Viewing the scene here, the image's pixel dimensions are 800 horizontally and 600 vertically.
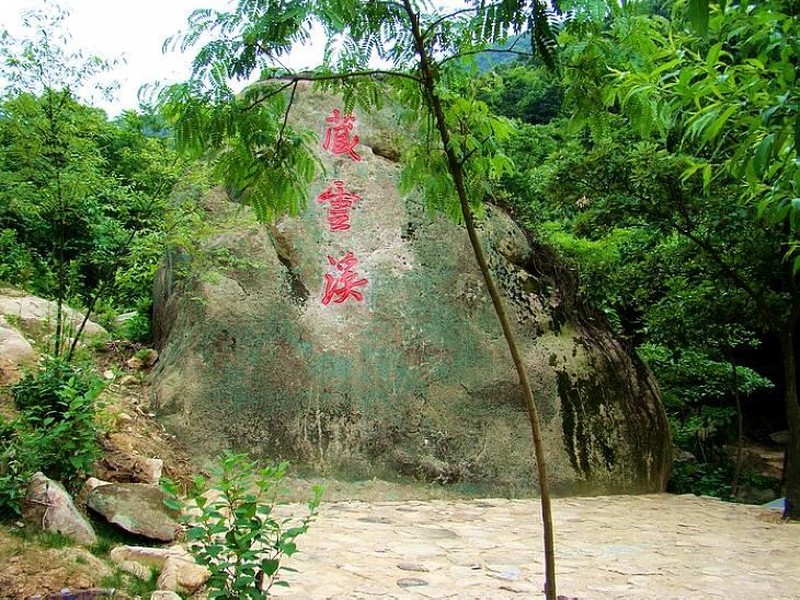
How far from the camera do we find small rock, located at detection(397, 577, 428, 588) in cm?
340

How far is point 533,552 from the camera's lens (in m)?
4.24

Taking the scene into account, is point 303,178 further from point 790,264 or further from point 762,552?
point 790,264

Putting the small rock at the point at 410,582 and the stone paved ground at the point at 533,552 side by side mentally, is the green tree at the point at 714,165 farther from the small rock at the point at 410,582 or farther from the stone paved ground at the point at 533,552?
the small rock at the point at 410,582

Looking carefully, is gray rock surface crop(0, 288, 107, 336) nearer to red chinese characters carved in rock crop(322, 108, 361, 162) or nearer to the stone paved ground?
the stone paved ground

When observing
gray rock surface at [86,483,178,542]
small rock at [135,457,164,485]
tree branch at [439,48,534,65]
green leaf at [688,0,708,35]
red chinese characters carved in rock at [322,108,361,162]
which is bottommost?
gray rock surface at [86,483,178,542]

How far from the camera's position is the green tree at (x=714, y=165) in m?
2.24

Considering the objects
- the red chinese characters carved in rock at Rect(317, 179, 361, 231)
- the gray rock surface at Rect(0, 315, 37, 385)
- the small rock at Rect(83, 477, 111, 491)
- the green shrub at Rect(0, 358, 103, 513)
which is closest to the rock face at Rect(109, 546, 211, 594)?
the green shrub at Rect(0, 358, 103, 513)

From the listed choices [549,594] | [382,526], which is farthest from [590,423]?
[549,594]

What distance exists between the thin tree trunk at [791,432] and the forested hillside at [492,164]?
0.06ft

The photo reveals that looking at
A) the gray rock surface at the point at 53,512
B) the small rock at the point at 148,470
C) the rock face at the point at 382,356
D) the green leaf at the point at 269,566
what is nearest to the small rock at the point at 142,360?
the rock face at the point at 382,356

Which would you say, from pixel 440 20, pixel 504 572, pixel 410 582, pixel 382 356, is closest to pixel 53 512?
pixel 410 582

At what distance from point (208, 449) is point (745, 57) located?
4891 mm

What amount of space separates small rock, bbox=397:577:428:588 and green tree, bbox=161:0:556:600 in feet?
4.71

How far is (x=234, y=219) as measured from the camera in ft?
18.5
